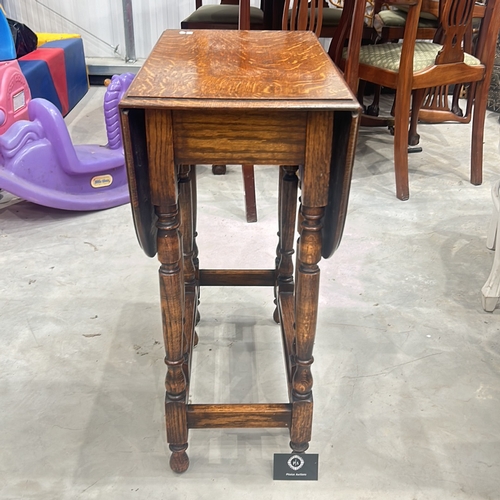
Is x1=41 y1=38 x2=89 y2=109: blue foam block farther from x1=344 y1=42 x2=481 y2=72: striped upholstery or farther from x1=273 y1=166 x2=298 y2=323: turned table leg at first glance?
x1=273 y1=166 x2=298 y2=323: turned table leg

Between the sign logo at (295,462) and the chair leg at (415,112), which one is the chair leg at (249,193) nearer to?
the chair leg at (415,112)

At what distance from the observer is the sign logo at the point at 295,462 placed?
1.32 metres

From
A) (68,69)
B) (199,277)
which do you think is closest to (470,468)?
(199,277)

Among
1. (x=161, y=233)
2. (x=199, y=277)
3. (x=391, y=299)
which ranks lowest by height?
(x=391, y=299)

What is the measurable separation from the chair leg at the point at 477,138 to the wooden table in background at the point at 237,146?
171cm

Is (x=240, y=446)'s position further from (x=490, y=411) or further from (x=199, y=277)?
(x=490, y=411)

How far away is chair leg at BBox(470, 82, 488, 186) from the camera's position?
9.20ft

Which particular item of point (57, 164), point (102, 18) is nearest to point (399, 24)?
point (57, 164)

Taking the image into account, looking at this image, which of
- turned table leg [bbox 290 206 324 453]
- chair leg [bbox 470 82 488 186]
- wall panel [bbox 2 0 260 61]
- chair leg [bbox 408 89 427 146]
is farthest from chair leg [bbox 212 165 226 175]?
wall panel [bbox 2 0 260 61]

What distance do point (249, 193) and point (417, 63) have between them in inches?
39.0

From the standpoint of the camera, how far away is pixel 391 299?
1.99 meters

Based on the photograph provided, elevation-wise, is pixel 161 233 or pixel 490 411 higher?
pixel 161 233

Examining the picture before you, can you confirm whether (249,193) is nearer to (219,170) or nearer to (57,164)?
(219,170)

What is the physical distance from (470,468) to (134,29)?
4.65 meters
